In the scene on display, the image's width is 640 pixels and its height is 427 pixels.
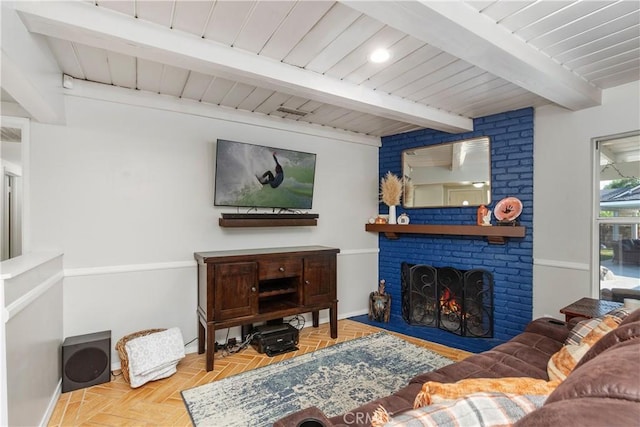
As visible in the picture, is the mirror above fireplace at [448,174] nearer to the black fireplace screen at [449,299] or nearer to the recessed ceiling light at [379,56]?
the black fireplace screen at [449,299]

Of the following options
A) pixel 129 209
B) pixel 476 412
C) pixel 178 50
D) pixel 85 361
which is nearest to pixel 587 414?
pixel 476 412

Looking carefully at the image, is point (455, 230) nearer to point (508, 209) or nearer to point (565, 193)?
point (508, 209)

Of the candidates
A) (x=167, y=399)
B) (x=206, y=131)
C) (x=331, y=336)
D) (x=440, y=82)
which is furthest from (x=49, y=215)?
(x=440, y=82)

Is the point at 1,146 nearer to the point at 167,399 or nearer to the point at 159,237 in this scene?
the point at 159,237

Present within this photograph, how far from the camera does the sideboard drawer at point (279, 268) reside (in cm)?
314

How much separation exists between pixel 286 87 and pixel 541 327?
8.36ft

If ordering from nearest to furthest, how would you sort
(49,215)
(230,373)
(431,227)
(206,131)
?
(49,215), (230,373), (206,131), (431,227)

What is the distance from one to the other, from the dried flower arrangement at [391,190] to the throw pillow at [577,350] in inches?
107

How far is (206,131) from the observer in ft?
10.9

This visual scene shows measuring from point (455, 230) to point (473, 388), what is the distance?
2839 millimetres

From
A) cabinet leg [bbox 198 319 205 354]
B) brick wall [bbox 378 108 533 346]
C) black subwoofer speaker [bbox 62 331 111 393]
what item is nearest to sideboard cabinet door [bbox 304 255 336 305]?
cabinet leg [bbox 198 319 205 354]

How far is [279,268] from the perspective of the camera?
10.7ft

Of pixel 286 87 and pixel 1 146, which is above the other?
pixel 286 87

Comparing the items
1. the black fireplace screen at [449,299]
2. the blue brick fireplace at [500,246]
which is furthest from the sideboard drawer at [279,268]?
the black fireplace screen at [449,299]
